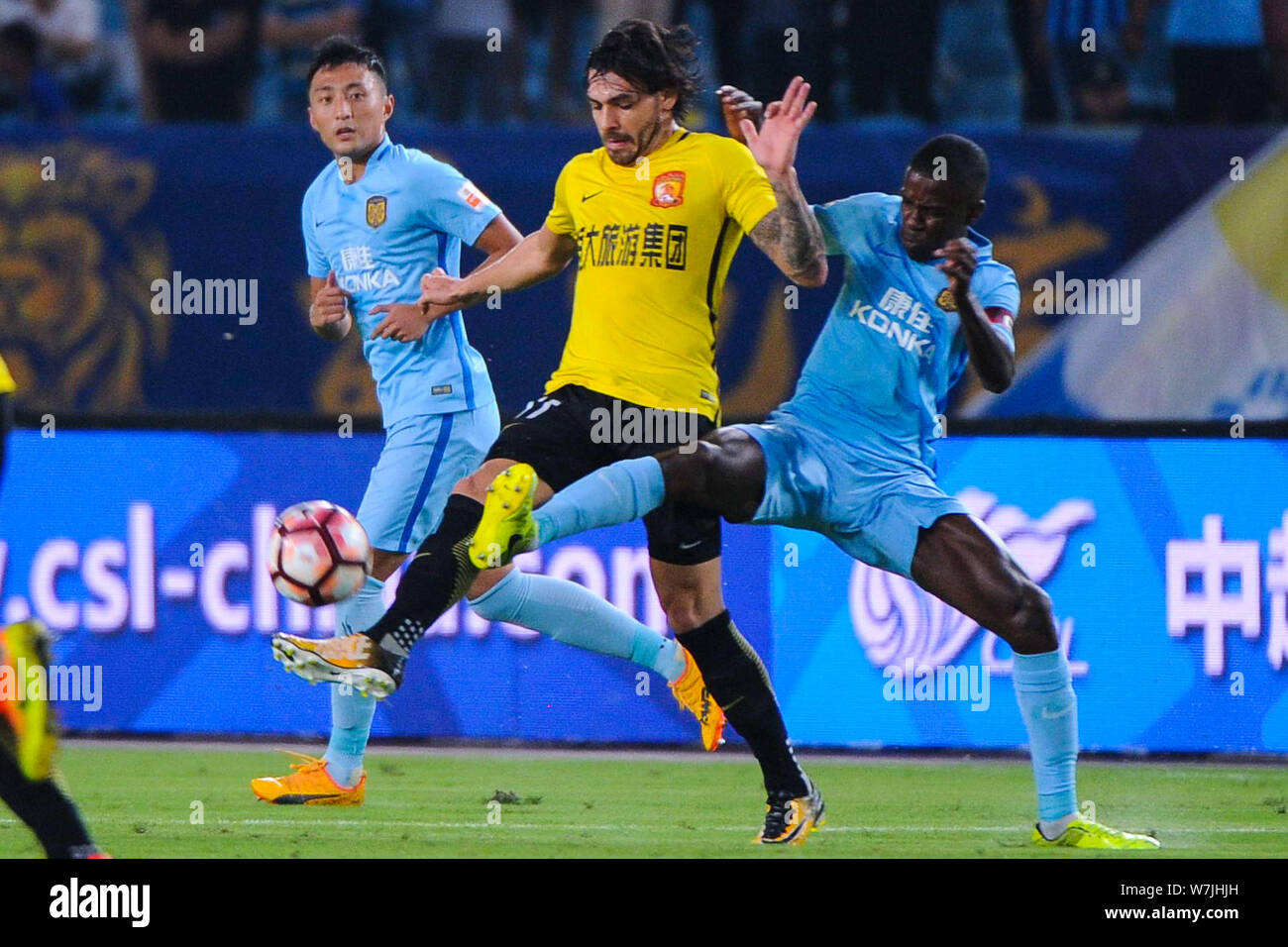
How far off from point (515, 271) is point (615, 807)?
1935 millimetres

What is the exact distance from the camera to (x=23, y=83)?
11.2 m

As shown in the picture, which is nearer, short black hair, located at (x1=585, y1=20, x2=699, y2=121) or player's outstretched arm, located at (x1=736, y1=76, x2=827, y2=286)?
player's outstretched arm, located at (x1=736, y1=76, x2=827, y2=286)

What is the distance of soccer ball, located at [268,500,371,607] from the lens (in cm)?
582

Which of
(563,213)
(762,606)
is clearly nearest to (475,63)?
(762,606)

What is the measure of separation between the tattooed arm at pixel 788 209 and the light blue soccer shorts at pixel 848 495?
0.49 metres

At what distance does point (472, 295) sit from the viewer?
239 inches

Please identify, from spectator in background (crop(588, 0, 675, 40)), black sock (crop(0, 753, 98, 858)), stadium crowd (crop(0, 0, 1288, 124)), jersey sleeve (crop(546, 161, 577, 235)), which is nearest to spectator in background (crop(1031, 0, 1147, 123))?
stadium crowd (crop(0, 0, 1288, 124))

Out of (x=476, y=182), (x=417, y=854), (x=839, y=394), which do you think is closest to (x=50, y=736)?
(x=417, y=854)

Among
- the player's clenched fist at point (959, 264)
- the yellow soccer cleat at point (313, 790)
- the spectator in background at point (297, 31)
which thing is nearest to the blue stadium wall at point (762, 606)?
the yellow soccer cleat at point (313, 790)

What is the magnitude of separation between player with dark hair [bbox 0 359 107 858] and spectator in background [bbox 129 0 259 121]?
22.3 feet

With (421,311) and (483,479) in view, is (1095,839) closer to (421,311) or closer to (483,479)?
(483,479)

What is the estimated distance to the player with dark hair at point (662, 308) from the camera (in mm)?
5621

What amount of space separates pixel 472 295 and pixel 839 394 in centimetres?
113

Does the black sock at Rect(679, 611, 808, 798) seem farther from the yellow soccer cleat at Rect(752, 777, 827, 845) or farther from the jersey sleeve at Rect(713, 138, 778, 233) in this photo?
the jersey sleeve at Rect(713, 138, 778, 233)
